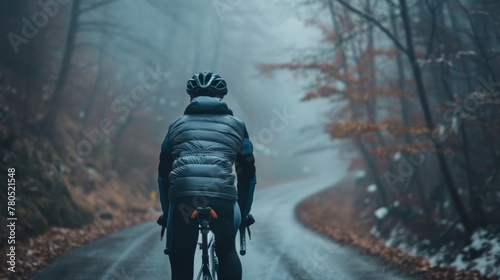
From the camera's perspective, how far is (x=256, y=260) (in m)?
9.06

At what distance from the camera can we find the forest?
11.4 metres

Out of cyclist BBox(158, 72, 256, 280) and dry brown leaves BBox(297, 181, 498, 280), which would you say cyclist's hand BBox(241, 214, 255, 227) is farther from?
dry brown leaves BBox(297, 181, 498, 280)

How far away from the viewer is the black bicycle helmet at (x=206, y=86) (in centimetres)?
423

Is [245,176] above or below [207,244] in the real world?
above

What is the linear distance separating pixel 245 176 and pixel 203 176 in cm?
54

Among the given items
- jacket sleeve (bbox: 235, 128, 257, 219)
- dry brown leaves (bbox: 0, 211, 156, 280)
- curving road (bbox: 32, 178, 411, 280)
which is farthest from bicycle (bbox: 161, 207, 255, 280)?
dry brown leaves (bbox: 0, 211, 156, 280)

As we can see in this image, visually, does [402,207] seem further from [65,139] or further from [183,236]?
[183,236]

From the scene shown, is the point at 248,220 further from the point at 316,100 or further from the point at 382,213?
the point at 316,100

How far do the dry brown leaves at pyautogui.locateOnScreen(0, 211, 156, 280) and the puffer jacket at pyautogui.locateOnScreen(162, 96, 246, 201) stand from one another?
4.57m

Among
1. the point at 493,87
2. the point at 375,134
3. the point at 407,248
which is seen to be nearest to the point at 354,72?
the point at 375,134

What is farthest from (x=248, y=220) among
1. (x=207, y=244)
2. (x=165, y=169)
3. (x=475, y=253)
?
(x=475, y=253)

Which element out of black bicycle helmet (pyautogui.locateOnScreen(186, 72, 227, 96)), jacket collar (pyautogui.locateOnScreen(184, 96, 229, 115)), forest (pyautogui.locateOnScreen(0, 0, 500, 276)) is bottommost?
jacket collar (pyautogui.locateOnScreen(184, 96, 229, 115))

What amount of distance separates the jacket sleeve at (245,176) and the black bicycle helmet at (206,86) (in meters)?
0.47

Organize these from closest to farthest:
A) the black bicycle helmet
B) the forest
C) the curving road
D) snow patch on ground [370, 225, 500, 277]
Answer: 1. the black bicycle helmet
2. the curving road
3. snow patch on ground [370, 225, 500, 277]
4. the forest
